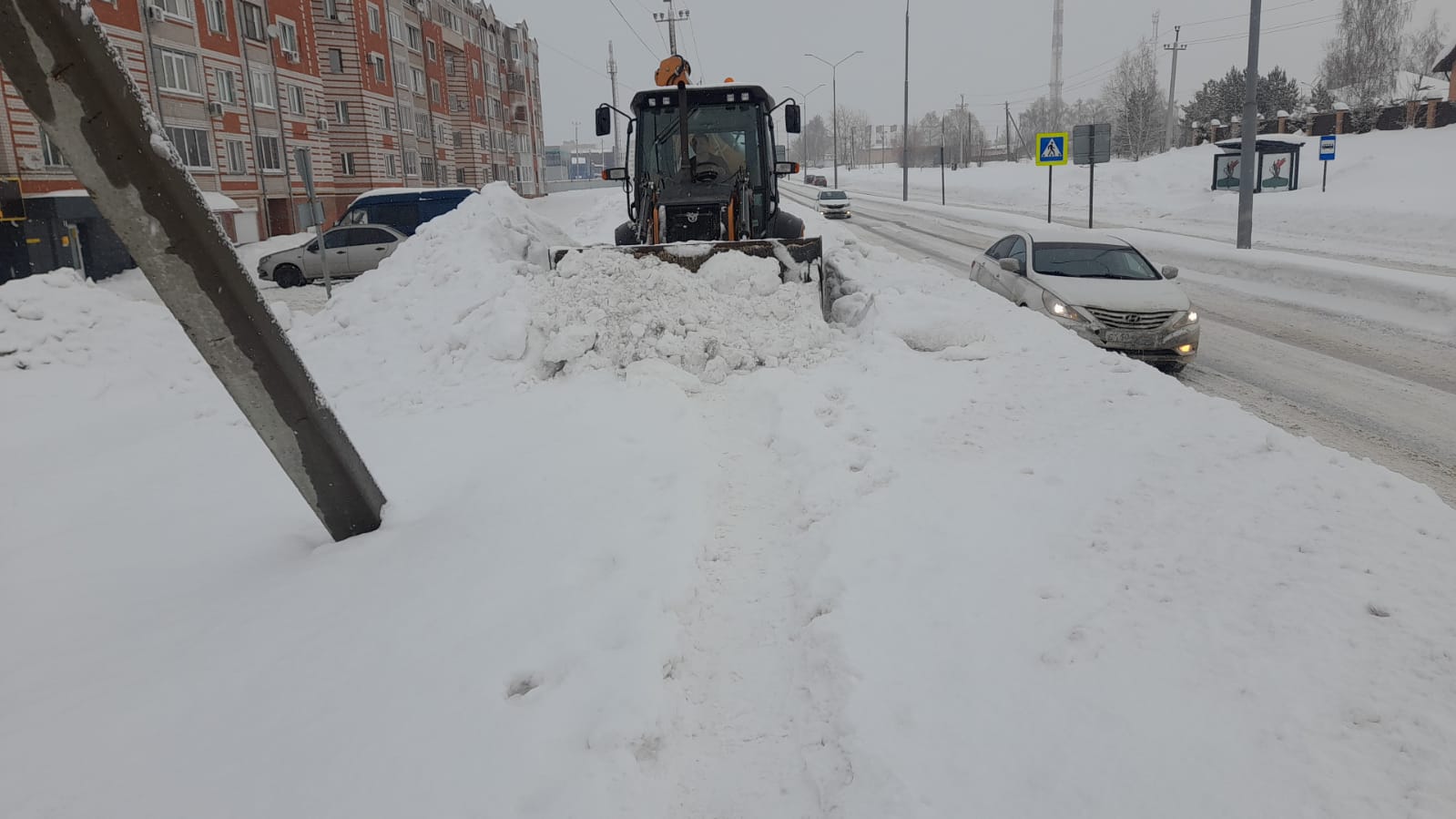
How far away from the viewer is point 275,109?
38.0 meters

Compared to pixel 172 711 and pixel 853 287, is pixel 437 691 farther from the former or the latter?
pixel 853 287

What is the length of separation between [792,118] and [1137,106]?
70891 mm

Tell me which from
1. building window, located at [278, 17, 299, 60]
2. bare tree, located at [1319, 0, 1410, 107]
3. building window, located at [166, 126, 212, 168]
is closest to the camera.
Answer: building window, located at [166, 126, 212, 168]

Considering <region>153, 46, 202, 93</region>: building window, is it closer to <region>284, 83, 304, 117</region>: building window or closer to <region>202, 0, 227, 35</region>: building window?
<region>202, 0, 227, 35</region>: building window

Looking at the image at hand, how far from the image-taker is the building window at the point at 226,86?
112 feet

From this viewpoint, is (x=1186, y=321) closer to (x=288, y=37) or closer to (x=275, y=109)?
(x=275, y=109)

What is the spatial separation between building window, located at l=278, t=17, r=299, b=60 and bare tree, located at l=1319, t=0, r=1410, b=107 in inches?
2546

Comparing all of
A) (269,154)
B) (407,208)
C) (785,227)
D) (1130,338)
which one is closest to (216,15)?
(269,154)

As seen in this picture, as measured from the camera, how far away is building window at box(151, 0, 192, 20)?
101 ft

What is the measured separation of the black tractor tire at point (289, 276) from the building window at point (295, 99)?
2284cm

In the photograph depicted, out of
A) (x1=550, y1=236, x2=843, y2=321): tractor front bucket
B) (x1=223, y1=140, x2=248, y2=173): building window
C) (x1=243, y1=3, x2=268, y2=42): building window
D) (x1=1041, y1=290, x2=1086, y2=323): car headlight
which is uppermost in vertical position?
(x1=243, y1=3, x2=268, y2=42): building window

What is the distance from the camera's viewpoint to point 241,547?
507 centimetres

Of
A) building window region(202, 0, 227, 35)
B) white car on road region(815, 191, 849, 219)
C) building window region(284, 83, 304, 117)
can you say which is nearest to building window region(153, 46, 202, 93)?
building window region(202, 0, 227, 35)

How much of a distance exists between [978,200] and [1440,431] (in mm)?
48766
